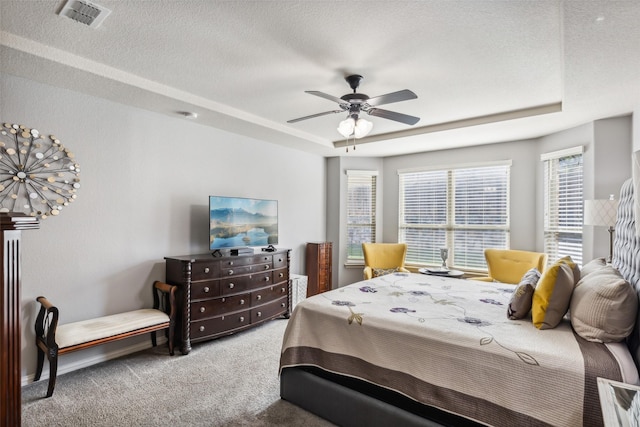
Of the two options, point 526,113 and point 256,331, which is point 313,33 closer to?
point 526,113

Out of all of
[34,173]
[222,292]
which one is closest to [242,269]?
[222,292]

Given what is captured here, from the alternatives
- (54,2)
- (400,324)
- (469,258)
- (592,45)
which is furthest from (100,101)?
(469,258)

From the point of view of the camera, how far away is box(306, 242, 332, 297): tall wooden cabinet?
560 centimetres

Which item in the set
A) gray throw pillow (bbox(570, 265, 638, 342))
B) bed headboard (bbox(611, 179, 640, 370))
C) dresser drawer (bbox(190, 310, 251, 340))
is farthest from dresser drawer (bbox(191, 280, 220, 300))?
bed headboard (bbox(611, 179, 640, 370))

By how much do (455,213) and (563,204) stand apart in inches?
59.6

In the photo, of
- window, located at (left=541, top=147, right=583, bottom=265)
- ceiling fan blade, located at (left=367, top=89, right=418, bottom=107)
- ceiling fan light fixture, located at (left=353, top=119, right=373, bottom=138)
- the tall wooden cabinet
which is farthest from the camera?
the tall wooden cabinet

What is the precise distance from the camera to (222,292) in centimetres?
378

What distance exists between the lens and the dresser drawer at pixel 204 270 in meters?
3.53

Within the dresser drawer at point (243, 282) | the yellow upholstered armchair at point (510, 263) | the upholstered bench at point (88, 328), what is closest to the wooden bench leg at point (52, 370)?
the upholstered bench at point (88, 328)

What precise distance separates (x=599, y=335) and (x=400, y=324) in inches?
41.7

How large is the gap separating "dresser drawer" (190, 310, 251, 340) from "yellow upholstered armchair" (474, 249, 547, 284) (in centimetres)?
328

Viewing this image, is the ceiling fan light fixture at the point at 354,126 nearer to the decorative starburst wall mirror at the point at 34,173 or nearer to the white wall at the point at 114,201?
the white wall at the point at 114,201

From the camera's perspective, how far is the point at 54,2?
2004 mm

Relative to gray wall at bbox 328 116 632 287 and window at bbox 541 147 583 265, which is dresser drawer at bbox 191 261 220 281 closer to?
gray wall at bbox 328 116 632 287
